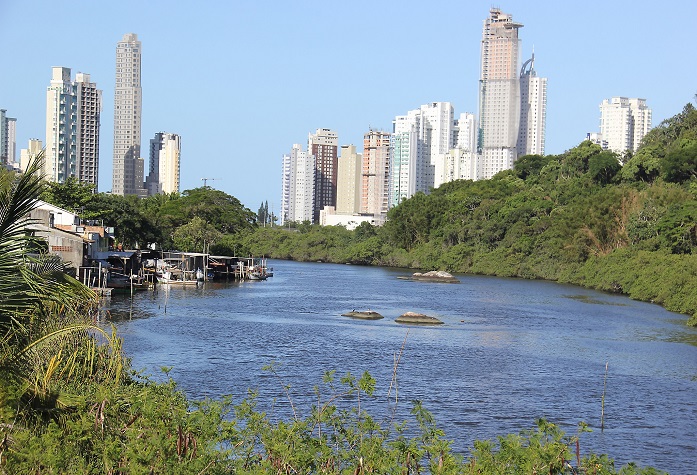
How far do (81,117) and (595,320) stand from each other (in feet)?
332

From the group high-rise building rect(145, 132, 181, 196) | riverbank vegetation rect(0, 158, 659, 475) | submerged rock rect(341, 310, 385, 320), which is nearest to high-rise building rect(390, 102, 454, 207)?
high-rise building rect(145, 132, 181, 196)

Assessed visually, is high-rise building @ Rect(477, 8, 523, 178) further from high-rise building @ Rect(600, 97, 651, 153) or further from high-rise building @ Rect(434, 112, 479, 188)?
high-rise building @ Rect(600, 97, 651, 153)

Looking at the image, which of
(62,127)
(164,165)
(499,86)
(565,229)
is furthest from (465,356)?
(499,86)

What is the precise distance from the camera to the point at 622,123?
174m

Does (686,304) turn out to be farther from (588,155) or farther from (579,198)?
(588,155)

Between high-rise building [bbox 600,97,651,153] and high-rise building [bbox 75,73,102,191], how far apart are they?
94419 mm

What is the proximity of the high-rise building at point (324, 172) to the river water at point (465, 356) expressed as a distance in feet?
396

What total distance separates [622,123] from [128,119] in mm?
93772

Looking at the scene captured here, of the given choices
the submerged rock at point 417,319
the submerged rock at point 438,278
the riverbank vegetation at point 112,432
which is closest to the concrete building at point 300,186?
the submerged rock at point 438,278

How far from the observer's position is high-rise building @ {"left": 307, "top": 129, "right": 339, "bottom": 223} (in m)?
171

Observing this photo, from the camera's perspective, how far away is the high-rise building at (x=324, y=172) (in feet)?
561

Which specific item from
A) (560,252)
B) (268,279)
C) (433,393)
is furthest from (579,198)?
(433,393)

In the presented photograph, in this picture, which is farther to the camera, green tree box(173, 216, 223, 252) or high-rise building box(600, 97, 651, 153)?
high-rise building box(600, 97, 651, 153)

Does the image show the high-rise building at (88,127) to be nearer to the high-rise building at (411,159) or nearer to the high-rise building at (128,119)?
the high-rise building at (128,119)
